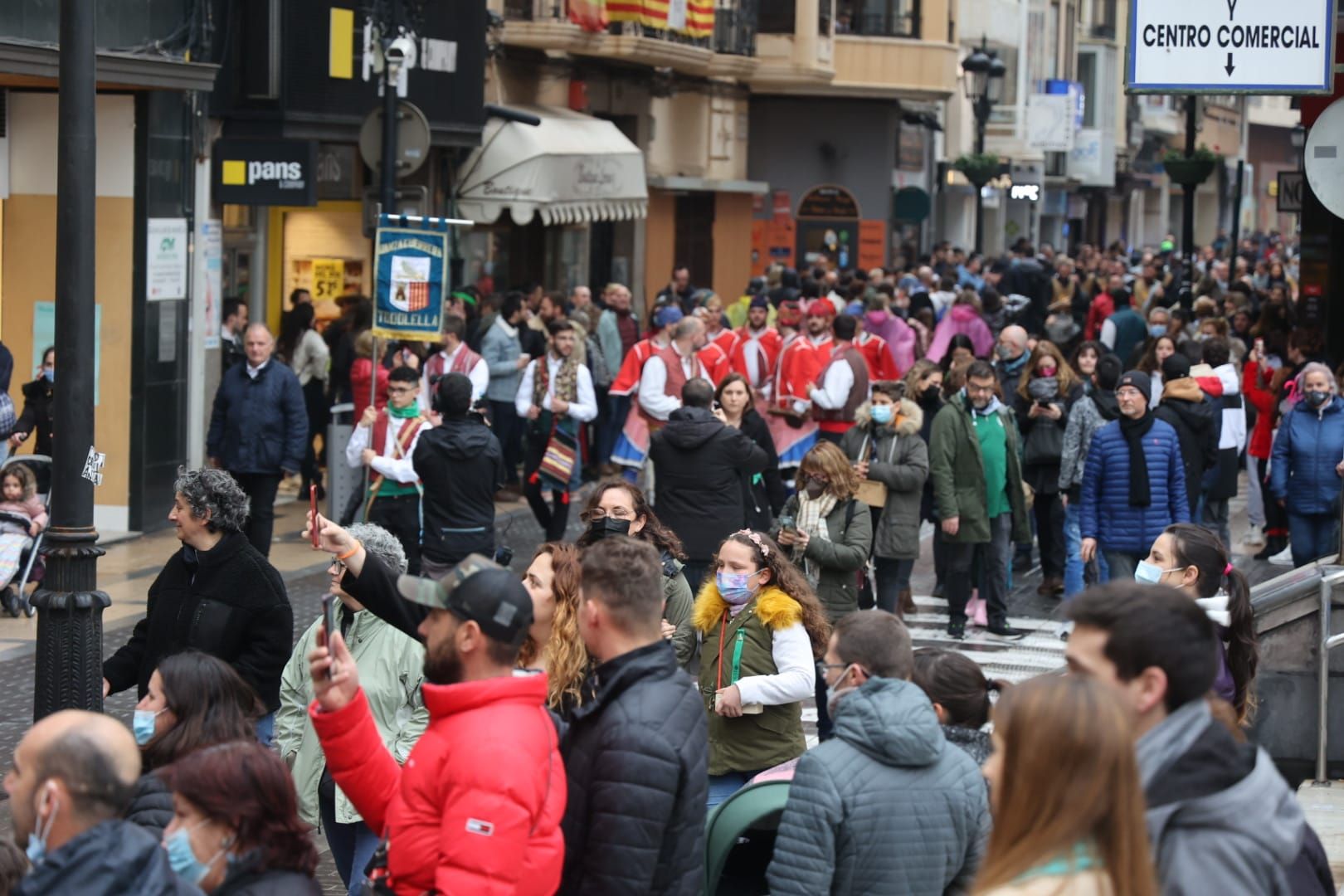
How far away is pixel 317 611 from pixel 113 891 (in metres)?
9.98

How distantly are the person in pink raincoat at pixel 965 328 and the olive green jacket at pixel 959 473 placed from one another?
8586 millimetres

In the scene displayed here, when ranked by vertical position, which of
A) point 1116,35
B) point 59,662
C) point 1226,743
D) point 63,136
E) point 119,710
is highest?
point 1116,35

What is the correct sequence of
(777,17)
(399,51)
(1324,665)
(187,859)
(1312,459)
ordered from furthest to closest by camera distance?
(777,17) < (399,51) < (1312,459) < (1324,665) < (187,859)

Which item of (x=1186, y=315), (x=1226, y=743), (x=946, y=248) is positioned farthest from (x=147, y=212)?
(x=946, y=248)

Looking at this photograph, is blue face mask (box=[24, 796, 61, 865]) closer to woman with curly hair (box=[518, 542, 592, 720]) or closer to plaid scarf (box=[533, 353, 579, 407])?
woman with curly hair (box=[518, 542, 592, 720])

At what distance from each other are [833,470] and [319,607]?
14.5ft

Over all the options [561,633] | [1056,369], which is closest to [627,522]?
[561,633]

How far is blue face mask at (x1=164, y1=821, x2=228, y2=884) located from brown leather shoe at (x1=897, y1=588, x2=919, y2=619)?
987 centimetres

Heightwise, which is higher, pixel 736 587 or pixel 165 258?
pixel 165 258

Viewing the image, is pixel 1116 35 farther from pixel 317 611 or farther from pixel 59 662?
pixel 59 662

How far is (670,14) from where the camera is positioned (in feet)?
102

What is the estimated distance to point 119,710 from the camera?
1118 cm

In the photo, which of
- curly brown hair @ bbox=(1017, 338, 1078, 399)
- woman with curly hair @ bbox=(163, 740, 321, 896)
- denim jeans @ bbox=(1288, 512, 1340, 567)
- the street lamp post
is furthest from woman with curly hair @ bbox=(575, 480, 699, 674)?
denim jeans @ bbox=(1288, 512, 1340, 567)

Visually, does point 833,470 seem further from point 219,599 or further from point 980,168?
point 980,168
